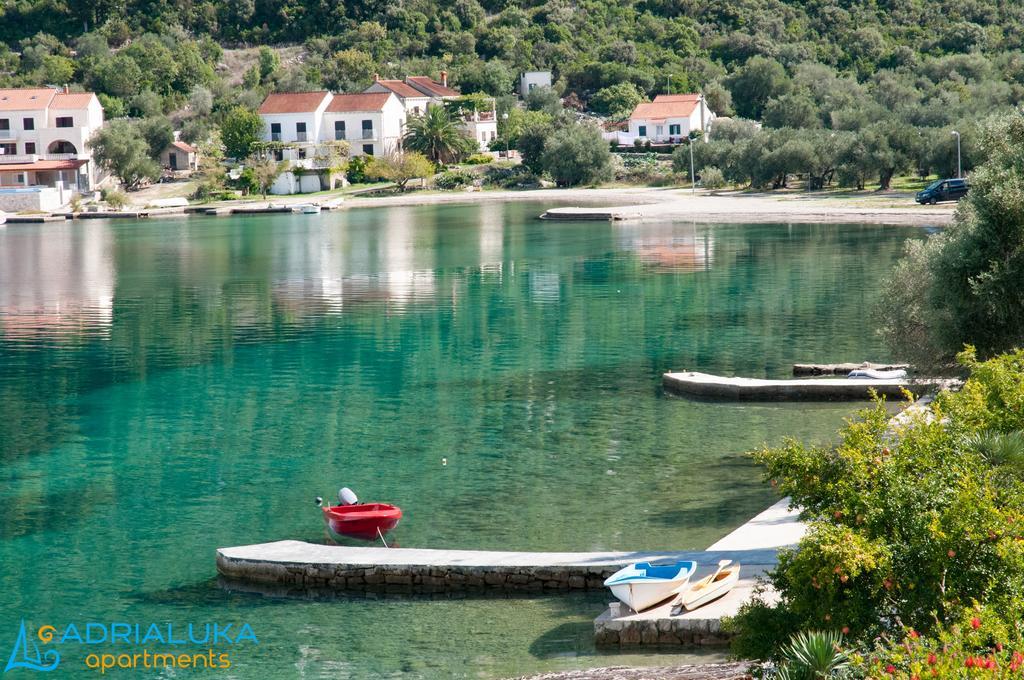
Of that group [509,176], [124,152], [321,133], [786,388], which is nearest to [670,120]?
[509,176]

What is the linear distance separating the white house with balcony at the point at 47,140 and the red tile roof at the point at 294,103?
1545 cm

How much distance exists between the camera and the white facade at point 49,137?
11756cm

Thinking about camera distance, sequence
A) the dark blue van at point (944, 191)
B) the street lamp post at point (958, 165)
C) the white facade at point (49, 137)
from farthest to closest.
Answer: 1. the white facade at point (49, 137)
2. the street lamp post at point (958, 165)
3. the dark blue van at point (944, 191)

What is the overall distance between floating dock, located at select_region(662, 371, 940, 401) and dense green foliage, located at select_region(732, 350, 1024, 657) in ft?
57.9

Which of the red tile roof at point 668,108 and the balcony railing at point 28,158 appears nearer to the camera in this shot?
the balcony railing at point 28,158

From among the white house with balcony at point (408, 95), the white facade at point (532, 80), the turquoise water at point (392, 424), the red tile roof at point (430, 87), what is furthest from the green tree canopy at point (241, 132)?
the turquoise water at point (392, 424)

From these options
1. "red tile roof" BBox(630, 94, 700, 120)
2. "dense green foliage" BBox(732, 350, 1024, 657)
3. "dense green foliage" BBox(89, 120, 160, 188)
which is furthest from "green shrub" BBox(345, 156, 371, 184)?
"dense green foliage" BBox(732, 350, 1024, 657)

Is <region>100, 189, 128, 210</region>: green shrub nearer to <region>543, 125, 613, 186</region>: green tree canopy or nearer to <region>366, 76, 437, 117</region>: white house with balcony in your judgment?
<region>366, 76, 437, 117</region>: white house with balcony

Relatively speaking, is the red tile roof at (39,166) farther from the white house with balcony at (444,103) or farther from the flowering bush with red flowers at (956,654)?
the flowering bush with red flowers at (956,654)

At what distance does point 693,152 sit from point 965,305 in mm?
86769

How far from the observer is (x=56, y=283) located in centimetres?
6281

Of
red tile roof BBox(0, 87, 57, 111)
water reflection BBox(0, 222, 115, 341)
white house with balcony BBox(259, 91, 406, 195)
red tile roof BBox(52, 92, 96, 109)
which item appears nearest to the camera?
water reflection BBox(0, 222, 115, 341)

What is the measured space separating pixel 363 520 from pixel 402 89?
367ft

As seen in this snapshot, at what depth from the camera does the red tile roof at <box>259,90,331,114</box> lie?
401 feet
